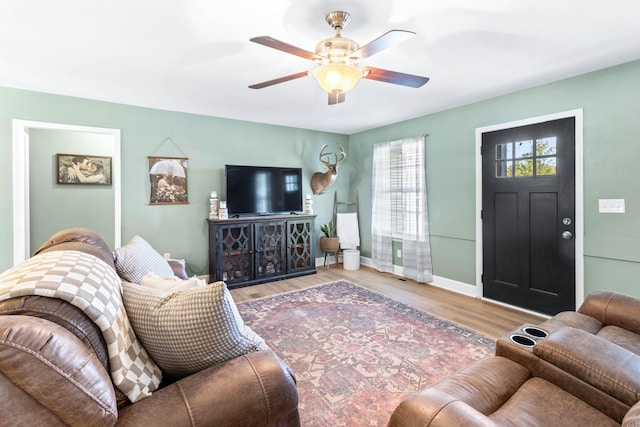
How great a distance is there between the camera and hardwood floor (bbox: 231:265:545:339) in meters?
3.07

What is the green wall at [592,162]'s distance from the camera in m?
2.65

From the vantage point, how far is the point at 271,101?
3.66 m

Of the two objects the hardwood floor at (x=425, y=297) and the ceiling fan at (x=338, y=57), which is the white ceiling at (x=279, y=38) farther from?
the hardwood floor at (x=425, y=297)

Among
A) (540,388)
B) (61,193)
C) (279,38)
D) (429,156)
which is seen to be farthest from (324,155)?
(540,388)

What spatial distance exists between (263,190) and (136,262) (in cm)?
270

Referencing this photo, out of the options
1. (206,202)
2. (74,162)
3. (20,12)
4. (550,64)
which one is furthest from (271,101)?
(74,162)

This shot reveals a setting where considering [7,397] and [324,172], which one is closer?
[7,397]

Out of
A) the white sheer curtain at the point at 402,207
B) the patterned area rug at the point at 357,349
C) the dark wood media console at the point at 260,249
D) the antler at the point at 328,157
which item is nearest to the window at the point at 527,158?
the white sheer curtain at the point at 402,207

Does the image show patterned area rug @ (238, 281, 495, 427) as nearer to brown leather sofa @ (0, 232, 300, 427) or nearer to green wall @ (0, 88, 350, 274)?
brown leather sofa @ (0, 232, 300, 427)

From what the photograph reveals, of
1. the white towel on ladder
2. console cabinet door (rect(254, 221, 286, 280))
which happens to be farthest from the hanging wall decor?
the white towel on ladder

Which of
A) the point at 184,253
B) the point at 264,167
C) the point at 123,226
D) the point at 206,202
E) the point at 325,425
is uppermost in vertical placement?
the point at 264,167

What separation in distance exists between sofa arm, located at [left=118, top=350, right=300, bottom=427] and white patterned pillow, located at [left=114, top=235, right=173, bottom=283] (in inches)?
41.8

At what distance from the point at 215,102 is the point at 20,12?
1.90 meters

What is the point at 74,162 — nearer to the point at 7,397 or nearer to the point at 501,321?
the point at 7,397
